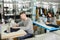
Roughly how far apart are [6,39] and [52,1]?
5.85 ft

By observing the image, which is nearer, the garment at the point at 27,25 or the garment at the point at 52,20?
the garment at the point at 27,25

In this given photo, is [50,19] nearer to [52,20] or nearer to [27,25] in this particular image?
[52,20]

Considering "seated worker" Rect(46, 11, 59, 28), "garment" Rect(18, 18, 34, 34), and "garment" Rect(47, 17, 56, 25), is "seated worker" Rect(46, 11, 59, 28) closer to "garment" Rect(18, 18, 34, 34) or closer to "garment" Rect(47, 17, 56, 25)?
"garment" Rect(47, 17, 56, 25)

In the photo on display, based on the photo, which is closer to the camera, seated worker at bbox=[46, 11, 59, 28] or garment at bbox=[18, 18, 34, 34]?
garment at bbox=[18, 18, 34, 34]

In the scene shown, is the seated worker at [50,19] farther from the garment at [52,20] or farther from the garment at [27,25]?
the garment at [27,25]

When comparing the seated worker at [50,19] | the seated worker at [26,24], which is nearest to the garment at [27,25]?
the seated worker at [26,24]

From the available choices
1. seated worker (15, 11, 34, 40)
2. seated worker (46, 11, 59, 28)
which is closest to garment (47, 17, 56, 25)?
seated worker (46, 11, 59, 28)

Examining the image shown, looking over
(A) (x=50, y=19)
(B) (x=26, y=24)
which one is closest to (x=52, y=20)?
(A) (x=50, y=19)

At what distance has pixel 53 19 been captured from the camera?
279 centimetres

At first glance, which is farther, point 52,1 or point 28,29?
point 52,1

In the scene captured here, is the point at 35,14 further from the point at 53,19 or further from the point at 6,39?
the point at 6,39

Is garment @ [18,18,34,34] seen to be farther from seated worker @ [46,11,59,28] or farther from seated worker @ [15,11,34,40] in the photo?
seated worker @ [46,11,59,28]

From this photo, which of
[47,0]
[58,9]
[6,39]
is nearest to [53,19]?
[58,9]

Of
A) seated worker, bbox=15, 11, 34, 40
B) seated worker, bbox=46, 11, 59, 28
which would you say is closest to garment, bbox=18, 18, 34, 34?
seated worker, bbox=15, 11, 34, 40
